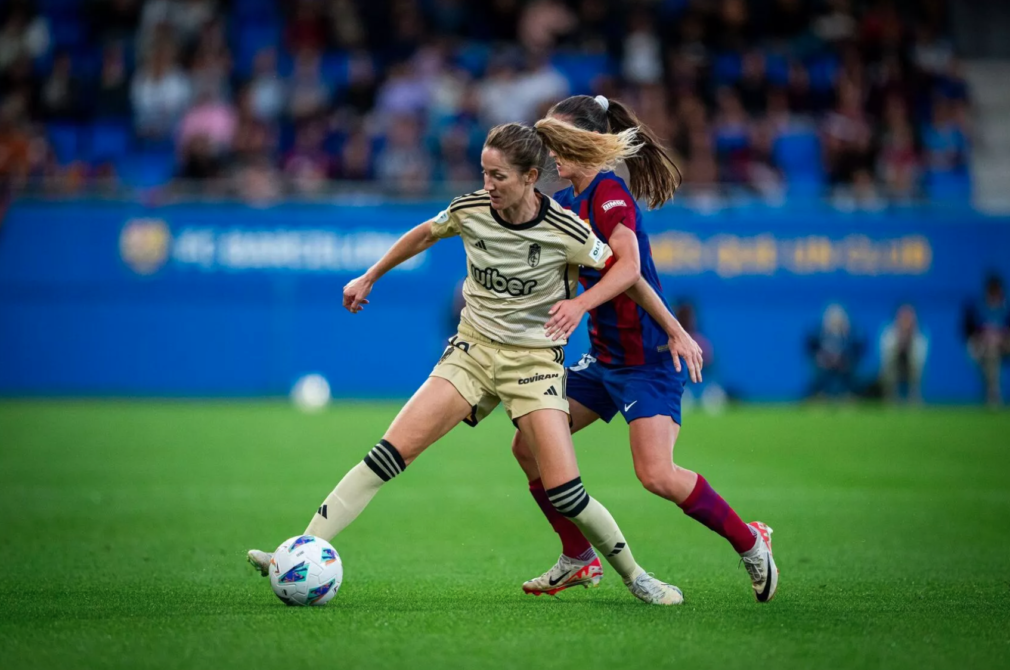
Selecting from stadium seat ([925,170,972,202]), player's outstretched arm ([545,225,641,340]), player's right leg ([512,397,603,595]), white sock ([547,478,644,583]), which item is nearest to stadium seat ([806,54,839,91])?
stadium seat ([925,170,972,202])

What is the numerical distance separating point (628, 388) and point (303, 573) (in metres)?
1.75

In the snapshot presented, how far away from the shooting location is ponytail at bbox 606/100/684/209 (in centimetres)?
630

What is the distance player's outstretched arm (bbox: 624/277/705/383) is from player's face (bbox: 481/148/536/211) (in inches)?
27.4

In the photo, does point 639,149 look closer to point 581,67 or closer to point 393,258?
point 393,258

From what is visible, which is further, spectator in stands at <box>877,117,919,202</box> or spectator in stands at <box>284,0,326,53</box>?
spectator in stands at <box>284,0,326,53</box>

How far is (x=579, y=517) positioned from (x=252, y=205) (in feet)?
51.3

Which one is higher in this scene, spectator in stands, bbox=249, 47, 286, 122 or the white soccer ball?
spectator in stands, bbox=249, 47, 286, 122

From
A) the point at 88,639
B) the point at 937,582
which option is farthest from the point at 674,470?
the point at 88,639

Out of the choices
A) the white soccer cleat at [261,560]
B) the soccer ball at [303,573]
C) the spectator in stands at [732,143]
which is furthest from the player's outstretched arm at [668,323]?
the spectator in stands at [732,143]

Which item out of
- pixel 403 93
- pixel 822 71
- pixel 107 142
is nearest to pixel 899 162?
pixel 822 71

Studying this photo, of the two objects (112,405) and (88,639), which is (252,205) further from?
(88,639)

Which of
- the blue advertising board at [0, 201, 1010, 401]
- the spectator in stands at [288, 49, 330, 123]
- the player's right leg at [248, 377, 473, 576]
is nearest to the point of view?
the player's right leg at [248, 377, 473, 576]

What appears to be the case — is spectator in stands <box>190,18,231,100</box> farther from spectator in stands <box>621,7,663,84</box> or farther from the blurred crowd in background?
spectator in stands <box>621,7,663,84</box>

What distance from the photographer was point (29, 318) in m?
19.9
